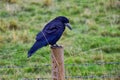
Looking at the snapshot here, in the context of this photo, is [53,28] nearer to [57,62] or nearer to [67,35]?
[57,62]

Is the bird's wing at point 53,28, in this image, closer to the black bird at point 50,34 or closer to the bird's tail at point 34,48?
the black bird at point 50,34

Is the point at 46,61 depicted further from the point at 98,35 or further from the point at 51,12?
A: the point at 51,12

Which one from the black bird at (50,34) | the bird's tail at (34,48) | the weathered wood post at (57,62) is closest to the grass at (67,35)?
the black bird at (50,34)

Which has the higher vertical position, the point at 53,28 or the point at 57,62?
the point at 57,62

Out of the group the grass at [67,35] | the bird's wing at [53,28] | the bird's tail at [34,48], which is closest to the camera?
the bird's tail at [34,48]

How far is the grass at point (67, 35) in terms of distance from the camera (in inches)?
334

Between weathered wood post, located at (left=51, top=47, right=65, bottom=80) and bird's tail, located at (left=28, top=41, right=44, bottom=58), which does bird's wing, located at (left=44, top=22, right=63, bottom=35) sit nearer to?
bird's tail, located at (left=28, top=41, right=44, bottom=58)

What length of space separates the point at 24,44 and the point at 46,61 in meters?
1.27

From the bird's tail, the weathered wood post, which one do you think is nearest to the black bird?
the bird's tail

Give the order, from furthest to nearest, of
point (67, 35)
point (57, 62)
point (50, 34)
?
point (67, 35) < point (50, 34) < point (57, 62)

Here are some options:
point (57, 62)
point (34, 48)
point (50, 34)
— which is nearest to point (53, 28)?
point (50, 34)

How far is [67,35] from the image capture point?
10.8 meters

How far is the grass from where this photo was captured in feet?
27.8

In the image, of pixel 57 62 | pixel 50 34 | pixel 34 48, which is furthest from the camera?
pixel 50 34
